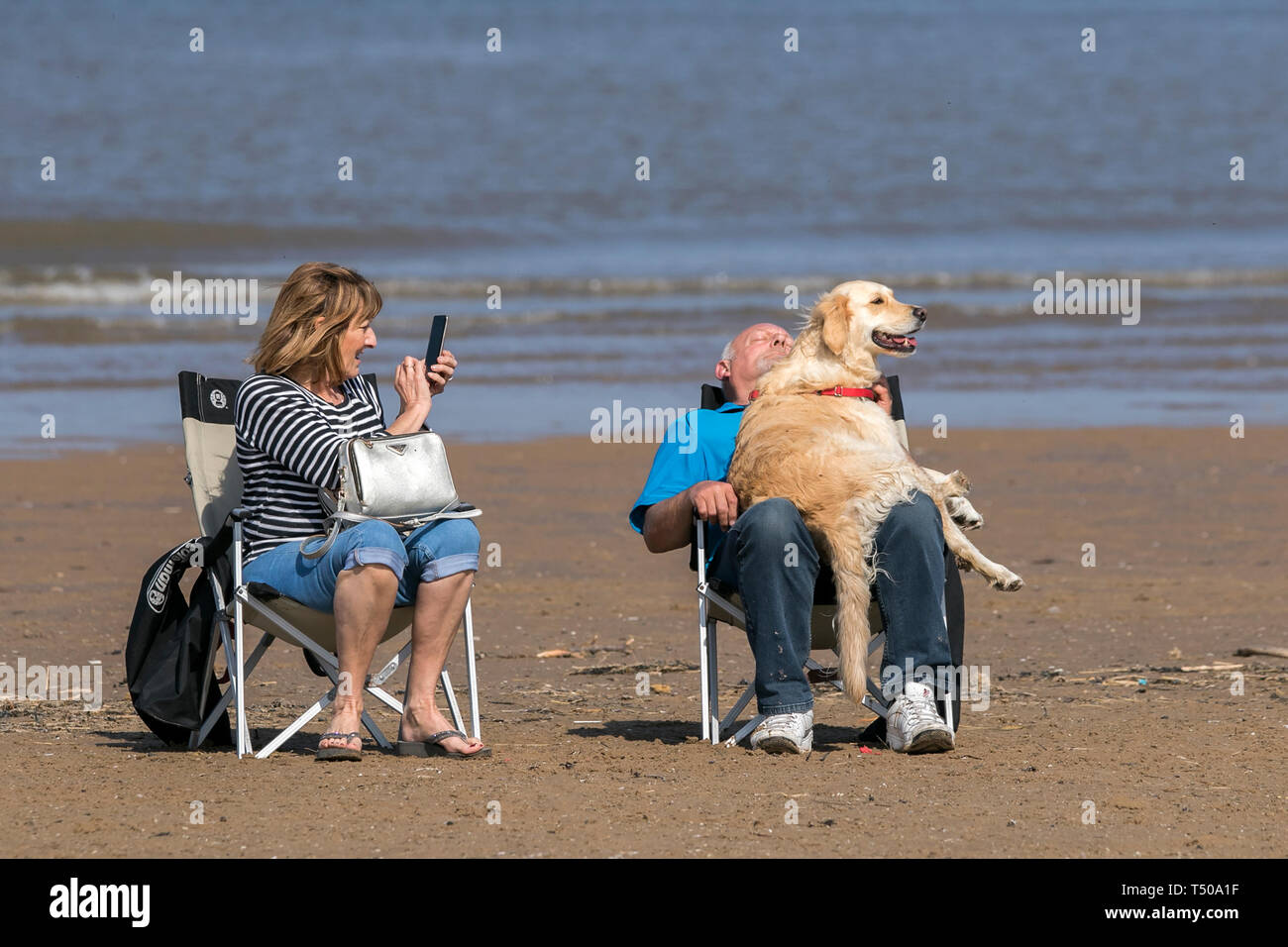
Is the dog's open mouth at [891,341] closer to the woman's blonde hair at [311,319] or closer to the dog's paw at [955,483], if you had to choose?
the dog's paw at [955,483]

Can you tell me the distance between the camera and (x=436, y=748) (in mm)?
4902

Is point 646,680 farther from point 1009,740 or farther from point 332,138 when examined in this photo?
point 332,138

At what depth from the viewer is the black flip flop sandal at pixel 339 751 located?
4.71 meters

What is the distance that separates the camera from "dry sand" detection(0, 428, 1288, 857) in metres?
4.03

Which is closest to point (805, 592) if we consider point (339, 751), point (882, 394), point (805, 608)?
point (805, 608)

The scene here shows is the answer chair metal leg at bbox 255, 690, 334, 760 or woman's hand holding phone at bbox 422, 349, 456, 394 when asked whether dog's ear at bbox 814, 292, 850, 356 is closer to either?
woman's hand holding phone at bbox 422, 349, 456, 394

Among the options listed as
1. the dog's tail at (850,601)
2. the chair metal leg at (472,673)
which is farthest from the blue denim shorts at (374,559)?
the dog's tail at (850,601)

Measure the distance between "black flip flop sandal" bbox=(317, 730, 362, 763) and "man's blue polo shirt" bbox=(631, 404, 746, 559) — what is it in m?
1.12

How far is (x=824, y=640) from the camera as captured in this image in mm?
5141

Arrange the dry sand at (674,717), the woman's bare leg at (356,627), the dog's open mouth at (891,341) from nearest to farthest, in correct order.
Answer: the dry sand at (674,717), the woman's bare leg at (356,627), the dog's open mouth at (891,341)

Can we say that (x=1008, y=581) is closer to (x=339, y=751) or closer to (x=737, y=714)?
(x=737, y=714)

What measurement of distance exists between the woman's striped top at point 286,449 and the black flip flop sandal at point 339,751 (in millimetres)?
591

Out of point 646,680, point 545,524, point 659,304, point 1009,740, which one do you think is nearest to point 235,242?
point 659,304

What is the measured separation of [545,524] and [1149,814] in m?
5.54
